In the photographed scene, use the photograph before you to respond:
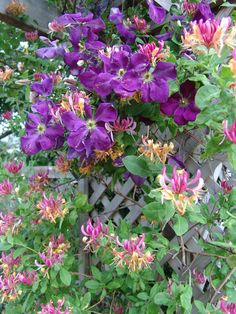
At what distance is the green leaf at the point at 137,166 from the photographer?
0.86 m

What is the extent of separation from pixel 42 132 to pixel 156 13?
460mm

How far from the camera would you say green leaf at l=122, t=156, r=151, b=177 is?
0.86 meters

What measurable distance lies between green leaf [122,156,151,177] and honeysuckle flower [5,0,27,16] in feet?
3.25

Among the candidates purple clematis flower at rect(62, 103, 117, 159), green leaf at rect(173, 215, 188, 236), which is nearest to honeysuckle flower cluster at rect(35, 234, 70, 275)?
purple clematis flower at rect(62, 103, 117, 159)

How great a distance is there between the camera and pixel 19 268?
104 centimetres

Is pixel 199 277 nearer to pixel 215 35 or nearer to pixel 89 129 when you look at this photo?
pixel 89 129

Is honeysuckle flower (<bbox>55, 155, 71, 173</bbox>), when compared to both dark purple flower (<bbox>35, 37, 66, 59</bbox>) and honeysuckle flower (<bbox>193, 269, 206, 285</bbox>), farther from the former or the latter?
honeysuckle flower (<bbox>193, 269, 206, 285</bbox>)

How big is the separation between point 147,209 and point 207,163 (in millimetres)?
355

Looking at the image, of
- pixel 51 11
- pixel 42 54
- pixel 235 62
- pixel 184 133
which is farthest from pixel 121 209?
pixel 51 11

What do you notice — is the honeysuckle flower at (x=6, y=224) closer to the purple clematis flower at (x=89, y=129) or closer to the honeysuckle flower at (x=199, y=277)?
the purple clematis flower at (x=89, y=129)

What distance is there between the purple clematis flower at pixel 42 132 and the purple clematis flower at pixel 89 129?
0.09 metres

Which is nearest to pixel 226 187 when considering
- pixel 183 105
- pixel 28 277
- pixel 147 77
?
pixel 183 105

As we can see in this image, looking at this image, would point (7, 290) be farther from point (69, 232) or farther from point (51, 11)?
point (51, 11)

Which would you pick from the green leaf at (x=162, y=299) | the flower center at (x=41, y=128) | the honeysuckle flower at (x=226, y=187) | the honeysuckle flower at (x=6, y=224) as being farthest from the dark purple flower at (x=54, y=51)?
the green leaf at (x=162, y=299)
